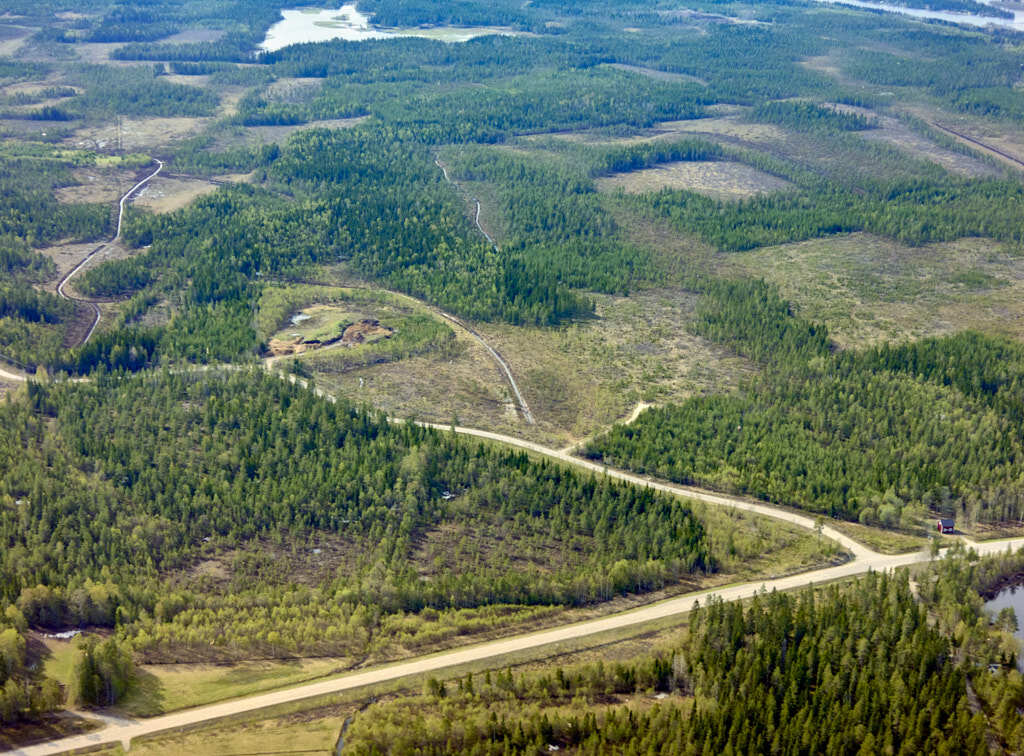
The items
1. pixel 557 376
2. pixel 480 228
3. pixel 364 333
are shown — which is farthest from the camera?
pixel 480 228

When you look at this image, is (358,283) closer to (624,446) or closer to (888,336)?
(624,446)

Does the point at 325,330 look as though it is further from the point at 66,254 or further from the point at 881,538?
the point at 881,538

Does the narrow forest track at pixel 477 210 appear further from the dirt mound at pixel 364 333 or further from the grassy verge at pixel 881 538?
the grassy verge at pixel 881 538

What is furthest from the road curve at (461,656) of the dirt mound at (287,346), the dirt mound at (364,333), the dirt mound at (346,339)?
the dirt mound at (364,333)

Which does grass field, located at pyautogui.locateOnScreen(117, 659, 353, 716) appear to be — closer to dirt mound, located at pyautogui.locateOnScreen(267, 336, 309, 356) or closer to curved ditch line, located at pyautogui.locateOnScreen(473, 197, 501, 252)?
dirt mound, located at pyautogui.locateOnScreen(267, 336, 309, 356)

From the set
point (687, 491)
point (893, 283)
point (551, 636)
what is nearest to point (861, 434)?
point (687, 491)

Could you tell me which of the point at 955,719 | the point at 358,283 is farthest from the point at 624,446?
the point at 358,283
